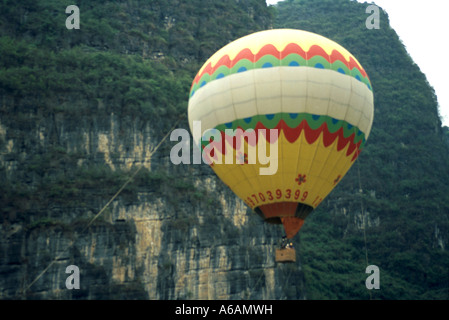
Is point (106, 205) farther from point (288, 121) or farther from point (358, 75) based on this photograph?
point (288, 121)

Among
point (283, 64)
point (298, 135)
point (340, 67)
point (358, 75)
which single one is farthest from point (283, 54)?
point (358, 75)

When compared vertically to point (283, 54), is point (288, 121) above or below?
below

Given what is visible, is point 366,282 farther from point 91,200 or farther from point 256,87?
point 256,87

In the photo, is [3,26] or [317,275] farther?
[317,275]

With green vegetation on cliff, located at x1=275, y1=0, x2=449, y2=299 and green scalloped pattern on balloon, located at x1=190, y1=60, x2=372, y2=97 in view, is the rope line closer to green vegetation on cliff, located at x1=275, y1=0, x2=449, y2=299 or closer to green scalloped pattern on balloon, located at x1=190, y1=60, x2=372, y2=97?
green vegetation on cliff, located at x1=275, y1=0, x2=449, y2=299

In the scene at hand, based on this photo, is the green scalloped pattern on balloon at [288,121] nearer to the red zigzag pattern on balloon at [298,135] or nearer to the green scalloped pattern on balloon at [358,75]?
the red zigzag pattern on balloon at [298,135]

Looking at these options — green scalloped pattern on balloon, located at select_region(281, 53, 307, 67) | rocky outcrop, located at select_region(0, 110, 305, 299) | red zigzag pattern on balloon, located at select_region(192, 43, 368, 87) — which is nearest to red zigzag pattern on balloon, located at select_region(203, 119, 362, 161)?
green scalloped pattern on balloon, located at select_region(281, 53, 307, 67)

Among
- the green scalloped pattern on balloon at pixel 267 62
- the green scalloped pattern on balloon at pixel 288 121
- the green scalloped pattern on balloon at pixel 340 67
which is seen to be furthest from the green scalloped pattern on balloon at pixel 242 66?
the green scalloped pattern on balloon at pixel 340 67

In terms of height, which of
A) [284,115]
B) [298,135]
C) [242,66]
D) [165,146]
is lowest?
[298,135]
